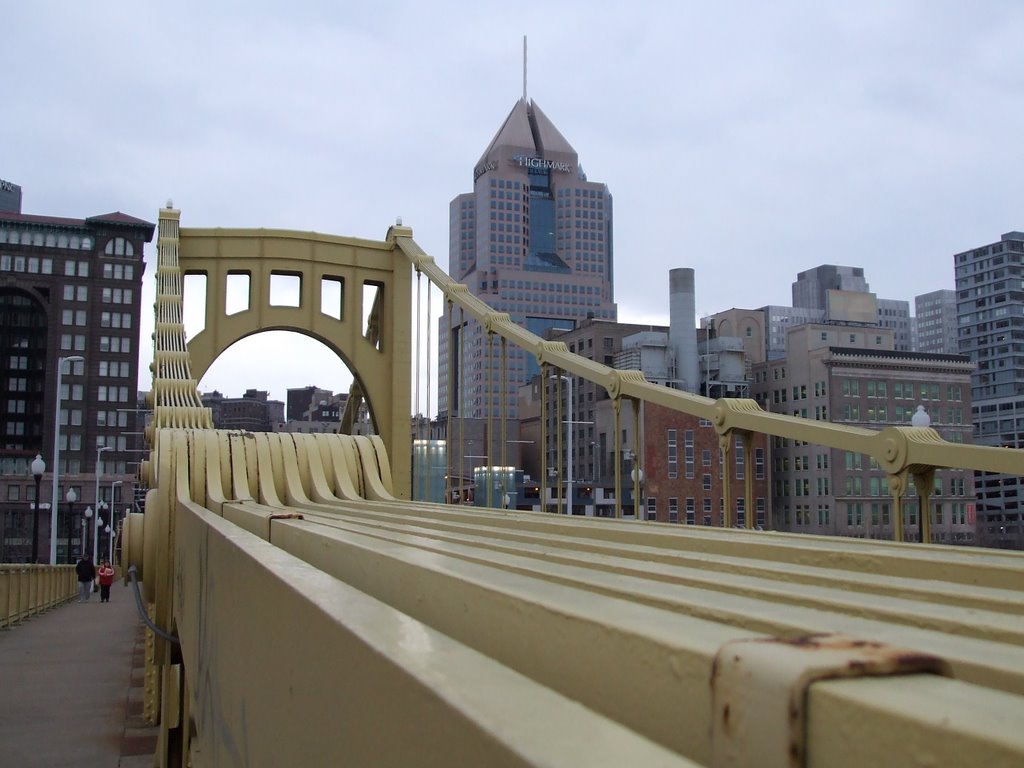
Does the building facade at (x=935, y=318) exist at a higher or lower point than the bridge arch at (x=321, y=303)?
higher

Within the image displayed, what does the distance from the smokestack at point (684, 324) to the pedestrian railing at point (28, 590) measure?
45391 millimetres

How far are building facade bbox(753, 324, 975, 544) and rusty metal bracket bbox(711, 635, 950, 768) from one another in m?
47.5

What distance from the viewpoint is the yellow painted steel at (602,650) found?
2.74 ft

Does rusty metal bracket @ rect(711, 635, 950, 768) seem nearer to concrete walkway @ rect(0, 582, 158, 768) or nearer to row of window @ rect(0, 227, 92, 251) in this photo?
concrete walkway @ rect(0, 582, 158, 768)

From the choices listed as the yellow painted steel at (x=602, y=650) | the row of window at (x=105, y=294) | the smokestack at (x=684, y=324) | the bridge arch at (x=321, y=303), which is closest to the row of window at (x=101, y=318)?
the row of window at (x=105, y=294)

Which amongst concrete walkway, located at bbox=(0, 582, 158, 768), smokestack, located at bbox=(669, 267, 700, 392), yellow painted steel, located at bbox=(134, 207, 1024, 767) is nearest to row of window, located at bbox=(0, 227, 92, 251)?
smokestack, located at bbox=(669, 267, 700, 392)

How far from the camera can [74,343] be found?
3223 inches

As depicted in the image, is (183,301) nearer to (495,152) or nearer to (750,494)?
(750,494)

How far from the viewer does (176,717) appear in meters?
8.23

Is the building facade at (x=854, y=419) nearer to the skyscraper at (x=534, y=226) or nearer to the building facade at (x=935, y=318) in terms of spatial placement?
the skyscraper at (x=534, y=226)

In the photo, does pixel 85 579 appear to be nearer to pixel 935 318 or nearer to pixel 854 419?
pixel 854 419

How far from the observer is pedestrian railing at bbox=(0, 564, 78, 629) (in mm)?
17766

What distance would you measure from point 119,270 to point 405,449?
244 ft

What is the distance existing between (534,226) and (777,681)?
146885mm
